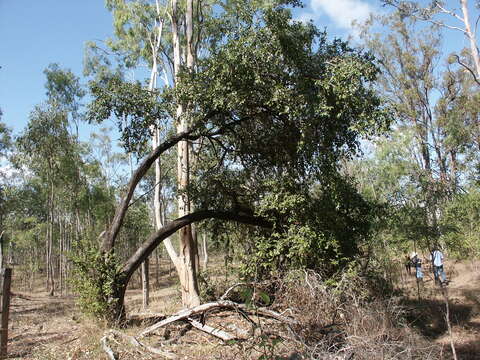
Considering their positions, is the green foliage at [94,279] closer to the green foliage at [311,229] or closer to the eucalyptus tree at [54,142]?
the green foliage at [311,229]

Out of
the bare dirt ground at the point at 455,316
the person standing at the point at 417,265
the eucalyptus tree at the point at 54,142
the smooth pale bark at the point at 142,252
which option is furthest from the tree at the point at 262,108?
the eucalyptus tree at the point at 54,142

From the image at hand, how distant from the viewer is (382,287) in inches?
356

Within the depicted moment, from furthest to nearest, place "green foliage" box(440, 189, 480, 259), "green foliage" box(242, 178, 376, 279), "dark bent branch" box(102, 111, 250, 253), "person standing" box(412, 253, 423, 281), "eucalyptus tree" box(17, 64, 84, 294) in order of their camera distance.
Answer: "eucalyptus tree" box(17, 64, 84, 294) → "person standing" box(412, 253, 423, 281) → "green foliage" box(440, 189, 480, 259) → "dark bent branch" box(102, 111, 250, 253) → "green foliage" box(242, 178, 376, 279)

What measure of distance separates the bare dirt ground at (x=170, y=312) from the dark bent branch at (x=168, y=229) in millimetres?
1329

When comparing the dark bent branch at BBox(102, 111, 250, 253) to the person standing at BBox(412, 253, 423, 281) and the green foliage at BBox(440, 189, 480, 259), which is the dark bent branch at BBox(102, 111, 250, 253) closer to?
the green foliage at BBox(440, 189, 480, 259)

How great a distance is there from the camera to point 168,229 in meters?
9.20

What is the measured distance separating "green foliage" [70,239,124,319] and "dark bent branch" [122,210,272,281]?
457 millimetres

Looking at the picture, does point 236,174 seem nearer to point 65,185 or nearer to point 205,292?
point 205,292

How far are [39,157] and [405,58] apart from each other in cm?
2150

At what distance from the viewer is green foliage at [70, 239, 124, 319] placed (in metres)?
8.07

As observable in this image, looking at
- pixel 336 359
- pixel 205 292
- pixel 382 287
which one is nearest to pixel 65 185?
pixel 205 292

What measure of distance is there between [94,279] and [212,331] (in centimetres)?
274

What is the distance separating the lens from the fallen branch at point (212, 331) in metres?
7.21

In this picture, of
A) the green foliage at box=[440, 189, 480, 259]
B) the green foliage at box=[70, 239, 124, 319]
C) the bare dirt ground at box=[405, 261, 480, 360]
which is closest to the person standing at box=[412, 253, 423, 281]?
the bare dirt ground at box=[405, 261, 480, 360]
